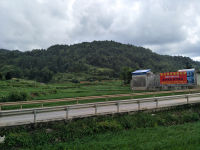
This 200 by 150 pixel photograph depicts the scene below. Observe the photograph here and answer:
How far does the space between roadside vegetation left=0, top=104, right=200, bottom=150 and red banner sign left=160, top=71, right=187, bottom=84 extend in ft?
72.7

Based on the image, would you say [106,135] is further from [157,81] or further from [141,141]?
[157,81]

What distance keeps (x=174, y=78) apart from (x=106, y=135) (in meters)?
27.4

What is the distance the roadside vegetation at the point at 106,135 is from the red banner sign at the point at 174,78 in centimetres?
2215

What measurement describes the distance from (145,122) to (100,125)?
11.4 ft

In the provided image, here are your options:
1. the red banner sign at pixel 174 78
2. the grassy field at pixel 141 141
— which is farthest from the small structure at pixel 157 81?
the grassy field at pixel 141 141

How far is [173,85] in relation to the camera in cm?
3148

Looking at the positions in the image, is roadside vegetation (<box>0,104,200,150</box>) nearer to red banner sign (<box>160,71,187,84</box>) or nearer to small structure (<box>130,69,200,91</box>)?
small structure (<box>130,69,200,91</box>)

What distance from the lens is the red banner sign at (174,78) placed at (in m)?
29.9

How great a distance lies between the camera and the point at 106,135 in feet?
28.2

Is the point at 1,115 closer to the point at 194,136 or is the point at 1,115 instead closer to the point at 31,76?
the point at 194,136

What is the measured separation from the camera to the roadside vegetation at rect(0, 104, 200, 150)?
24.2ft

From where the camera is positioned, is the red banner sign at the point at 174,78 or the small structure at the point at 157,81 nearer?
the small structure at the point at 157,81

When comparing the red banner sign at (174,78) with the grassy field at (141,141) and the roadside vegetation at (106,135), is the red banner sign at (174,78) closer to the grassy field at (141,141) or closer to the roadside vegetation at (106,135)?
the roadside vegetation at (106,135)

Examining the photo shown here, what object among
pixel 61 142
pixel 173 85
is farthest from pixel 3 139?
pixel 173 85
